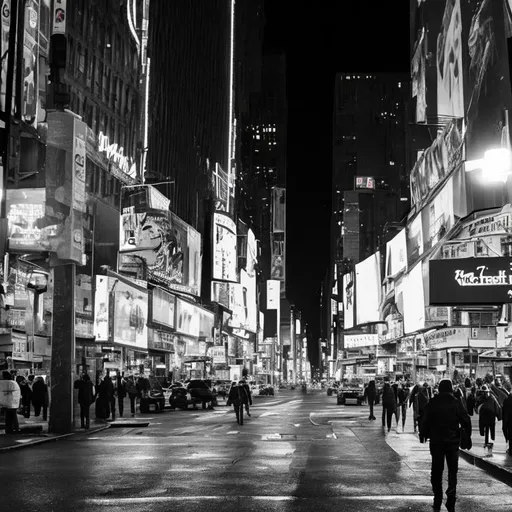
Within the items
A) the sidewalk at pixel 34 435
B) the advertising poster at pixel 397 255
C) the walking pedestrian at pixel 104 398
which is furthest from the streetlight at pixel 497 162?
the advertising poster at pixel 397 255

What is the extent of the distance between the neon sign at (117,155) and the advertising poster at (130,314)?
330 inches

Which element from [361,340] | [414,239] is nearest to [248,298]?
[361,340]

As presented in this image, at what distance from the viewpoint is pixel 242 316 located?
404 feet

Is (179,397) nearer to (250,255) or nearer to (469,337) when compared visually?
(469,337)

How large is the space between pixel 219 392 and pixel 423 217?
22.4m

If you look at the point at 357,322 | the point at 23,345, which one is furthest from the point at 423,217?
the point at 357,322

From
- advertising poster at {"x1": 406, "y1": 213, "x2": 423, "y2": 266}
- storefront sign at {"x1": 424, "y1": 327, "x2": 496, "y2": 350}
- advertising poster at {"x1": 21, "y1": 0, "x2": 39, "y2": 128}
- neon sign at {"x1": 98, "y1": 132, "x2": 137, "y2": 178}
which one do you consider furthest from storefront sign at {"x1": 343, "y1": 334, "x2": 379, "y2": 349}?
advertising poster at {"x1": 21, "y1": 0, "x2": 39, "y2": 128}

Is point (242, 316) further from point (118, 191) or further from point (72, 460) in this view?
point (72, 460)

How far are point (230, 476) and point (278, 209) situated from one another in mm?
172888

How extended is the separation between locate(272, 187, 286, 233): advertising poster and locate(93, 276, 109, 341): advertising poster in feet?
438

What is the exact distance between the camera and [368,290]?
86.9 meters

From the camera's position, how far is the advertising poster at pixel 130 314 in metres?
52.4

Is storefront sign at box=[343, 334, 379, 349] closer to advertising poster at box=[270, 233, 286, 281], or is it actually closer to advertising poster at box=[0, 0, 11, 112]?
advertising poster at box=[270, 233, 286, 281]

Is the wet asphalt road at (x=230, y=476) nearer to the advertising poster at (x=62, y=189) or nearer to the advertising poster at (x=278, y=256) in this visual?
the advertising poster at (x=62, y=189)
